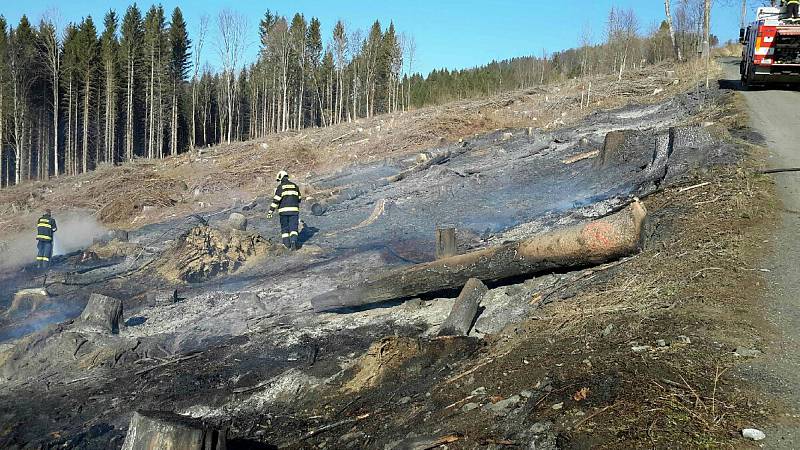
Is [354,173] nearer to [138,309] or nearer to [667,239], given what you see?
[138,309]

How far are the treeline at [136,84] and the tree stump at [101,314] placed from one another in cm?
3438

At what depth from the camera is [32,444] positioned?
226 inches

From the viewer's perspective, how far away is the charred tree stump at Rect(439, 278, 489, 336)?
6.11m

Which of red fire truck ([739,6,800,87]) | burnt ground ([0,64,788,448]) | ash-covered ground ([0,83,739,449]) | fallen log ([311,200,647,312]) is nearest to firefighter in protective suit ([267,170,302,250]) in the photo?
ash-covered ground ([0,83,739,449])

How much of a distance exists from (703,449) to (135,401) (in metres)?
5.42

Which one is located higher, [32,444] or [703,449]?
[703,449]

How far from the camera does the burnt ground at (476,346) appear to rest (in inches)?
155

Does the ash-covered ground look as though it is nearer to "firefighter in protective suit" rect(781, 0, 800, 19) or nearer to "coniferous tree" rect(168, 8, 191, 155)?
"firefighter in protective suit" rect(781, 0, 800, 19)

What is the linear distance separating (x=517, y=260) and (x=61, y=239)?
16.9 m

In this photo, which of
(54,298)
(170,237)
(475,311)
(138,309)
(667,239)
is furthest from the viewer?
(170,237)

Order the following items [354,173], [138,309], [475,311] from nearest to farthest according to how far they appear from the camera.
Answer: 1. [475,311]
2. [138,309]
3. [354,173]

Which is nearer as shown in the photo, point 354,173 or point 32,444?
point 32,444

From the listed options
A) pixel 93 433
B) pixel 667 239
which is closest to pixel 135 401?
pixel 93 433

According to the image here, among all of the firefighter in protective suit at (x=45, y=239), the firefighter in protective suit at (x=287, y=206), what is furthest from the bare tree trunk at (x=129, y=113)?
the firefighter in protective suit at (x=287, y=206)
